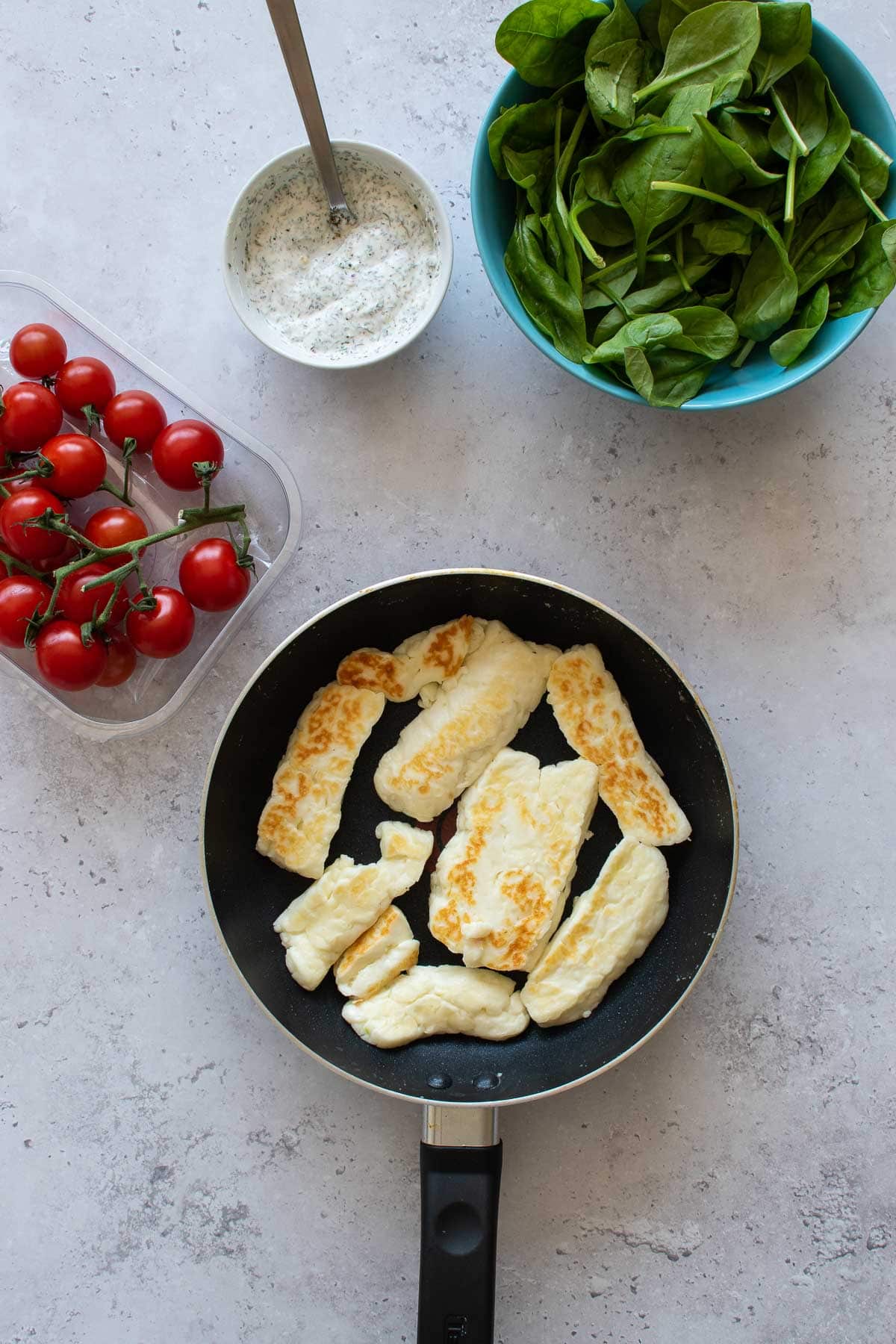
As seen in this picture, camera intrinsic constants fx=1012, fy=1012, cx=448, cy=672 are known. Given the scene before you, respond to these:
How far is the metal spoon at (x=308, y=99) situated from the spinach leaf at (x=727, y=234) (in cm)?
61

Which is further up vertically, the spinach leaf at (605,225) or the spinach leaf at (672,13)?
the spinach leaf at (672,13)

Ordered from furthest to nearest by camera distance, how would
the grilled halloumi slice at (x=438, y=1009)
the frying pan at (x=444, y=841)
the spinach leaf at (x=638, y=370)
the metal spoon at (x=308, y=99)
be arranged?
the grilled halloumi slice at (x=438, y=1009), the frying pan at (x=444, y=841), the spinach leaf at (x=638, y=370), the metal spoon at (x=308, y=99)

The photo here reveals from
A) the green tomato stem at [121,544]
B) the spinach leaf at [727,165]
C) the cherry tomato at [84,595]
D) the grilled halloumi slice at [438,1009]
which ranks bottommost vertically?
the grilled halloumi slice at [438,1009]

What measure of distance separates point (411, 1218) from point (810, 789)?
1069 millimetres

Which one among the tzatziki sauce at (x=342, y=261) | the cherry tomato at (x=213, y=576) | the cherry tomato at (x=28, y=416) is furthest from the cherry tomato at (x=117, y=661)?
the tzatziki sauce at (x=342, y=261)

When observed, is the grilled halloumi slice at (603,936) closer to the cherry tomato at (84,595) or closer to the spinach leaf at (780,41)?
the cherry tomato at (84,595)

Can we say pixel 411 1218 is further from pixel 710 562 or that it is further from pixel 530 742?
pixel 710 562

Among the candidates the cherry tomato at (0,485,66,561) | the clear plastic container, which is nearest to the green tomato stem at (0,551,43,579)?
the cherry tomato at (0,485,66,561)

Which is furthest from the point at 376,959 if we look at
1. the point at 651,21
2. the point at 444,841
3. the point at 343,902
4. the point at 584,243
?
the point at 651,21

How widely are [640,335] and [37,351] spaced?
102 centimetres

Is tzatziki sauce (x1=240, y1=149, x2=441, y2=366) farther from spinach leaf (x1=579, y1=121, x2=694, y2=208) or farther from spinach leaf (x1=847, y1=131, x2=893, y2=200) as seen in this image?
spinach leaf (x1=847, y1=131, x2=893, y2=200)

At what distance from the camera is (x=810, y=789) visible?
185 cm

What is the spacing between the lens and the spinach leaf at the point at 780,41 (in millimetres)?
1489

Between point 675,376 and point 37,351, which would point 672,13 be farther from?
point 37,351
